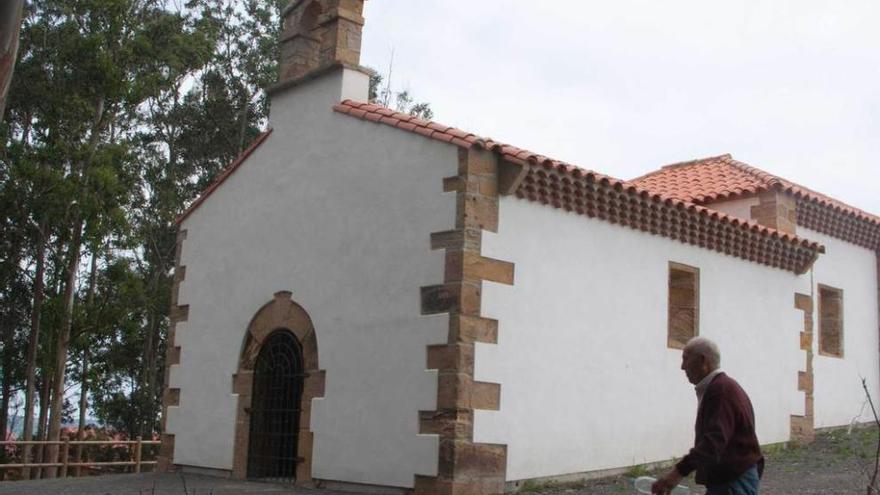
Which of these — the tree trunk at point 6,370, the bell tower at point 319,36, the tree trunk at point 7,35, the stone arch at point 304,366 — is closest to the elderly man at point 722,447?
the tree trunk at point 7,35

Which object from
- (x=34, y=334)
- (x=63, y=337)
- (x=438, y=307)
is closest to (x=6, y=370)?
(x=34, y=334)

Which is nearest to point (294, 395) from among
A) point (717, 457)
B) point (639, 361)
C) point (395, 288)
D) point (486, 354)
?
point (395, 288)

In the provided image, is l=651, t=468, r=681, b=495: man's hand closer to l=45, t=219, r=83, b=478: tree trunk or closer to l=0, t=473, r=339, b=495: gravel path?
l=0, t=473, r=339, b=495: gravel path

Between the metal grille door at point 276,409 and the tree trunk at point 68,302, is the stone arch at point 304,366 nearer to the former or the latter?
the metal grille door at point 276,409

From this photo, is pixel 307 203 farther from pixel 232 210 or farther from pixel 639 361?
pixel 639 361

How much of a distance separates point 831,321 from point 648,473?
5.63 meters

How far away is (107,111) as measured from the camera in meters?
21.1

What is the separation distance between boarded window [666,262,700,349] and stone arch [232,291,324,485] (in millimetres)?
4110

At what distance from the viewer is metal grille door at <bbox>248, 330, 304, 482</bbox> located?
431 inches

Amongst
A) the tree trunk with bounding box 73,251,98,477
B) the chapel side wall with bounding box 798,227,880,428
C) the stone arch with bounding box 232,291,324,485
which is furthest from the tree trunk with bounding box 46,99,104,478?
the chapel side wall with bounding box 798,227,880,428

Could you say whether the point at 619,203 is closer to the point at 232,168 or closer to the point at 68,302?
the point at 232,168

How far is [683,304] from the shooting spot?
1187cm

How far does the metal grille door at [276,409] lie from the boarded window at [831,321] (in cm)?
814

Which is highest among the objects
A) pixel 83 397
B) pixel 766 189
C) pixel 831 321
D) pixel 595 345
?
pixel 766 189
